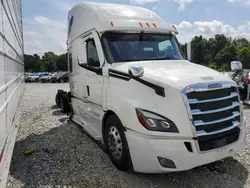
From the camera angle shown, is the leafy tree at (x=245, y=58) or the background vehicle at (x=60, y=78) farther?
the leafy tree at (x=245, y=58)

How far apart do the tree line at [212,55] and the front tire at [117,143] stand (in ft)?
184

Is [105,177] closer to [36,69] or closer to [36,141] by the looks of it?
[36,141]

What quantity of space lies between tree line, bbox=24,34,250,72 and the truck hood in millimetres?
55610

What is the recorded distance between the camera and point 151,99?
11.4 ft

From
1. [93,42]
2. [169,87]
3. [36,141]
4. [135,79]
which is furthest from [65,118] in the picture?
[169,87]

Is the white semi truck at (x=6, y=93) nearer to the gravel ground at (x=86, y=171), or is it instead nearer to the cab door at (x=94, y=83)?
the gravel ground at (x=86, y=171)

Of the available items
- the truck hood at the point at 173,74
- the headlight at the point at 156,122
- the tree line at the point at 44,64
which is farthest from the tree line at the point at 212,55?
the headlight at the point at 156,122

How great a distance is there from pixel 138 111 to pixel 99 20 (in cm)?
228

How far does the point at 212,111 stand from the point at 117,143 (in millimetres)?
1619

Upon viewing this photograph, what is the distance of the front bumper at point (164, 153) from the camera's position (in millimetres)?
3266

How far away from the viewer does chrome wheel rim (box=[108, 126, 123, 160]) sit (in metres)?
4.00

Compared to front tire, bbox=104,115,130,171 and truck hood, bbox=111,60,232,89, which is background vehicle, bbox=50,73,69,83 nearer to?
front tire, bbox=104,115,130,171

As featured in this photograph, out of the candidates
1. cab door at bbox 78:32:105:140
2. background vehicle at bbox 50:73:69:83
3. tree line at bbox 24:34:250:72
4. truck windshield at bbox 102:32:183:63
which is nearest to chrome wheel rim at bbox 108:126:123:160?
cab door at bbox 78:32:105:140

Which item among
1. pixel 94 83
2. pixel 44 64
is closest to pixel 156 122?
pixel 94 83
